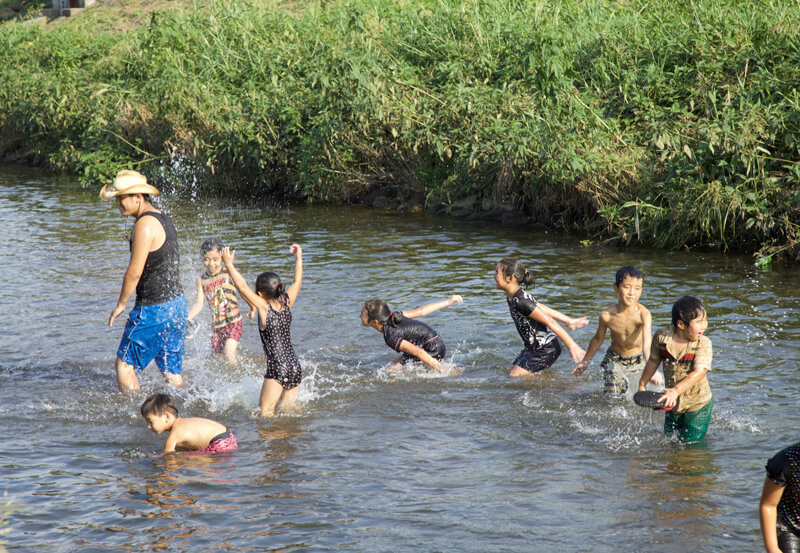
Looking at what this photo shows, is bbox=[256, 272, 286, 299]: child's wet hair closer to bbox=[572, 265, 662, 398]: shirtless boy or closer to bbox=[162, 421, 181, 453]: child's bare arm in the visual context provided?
bbox=[162, 421, 181, 453]: child's bare arm

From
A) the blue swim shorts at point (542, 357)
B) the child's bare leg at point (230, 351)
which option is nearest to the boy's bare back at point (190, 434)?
the child's bare leg at point (230, 351)

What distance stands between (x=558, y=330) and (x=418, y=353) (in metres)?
1.29

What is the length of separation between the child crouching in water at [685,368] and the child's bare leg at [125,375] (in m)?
4.02

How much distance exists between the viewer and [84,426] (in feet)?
23.2

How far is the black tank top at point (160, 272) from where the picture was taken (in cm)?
672

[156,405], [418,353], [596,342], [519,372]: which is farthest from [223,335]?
[596,342]

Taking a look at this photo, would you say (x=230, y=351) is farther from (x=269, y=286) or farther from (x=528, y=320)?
(x=528, y=320)

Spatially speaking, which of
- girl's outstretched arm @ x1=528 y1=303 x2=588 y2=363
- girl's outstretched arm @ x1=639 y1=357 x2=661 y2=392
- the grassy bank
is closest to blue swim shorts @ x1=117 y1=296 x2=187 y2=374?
girl's outstretched arm @ x1=528 y1=303 x2=588 y2=363

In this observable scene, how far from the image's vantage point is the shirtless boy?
6.61 m

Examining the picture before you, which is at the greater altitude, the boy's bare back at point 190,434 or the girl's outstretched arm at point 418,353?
the girl's outstretched arm at point 418,353

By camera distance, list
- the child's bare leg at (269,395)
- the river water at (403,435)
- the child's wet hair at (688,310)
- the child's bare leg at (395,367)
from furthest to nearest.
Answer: the child's bare leg at (395,367) < the child's bare leg at (269,395) < the child's wet hair at (688,310) < the river water at (403,435)

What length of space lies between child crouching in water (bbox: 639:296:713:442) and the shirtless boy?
18.4 inches

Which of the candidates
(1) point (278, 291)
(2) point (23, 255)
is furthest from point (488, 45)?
(1) point (278, 291)

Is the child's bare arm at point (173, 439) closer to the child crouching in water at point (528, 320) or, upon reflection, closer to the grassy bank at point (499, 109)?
the child crouching in water at point (528, 320)
